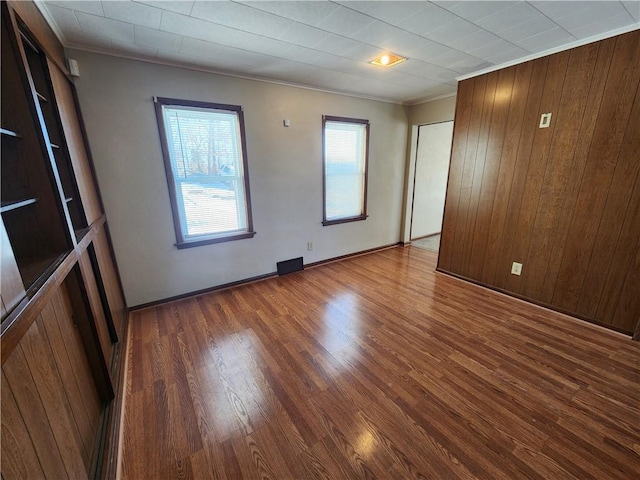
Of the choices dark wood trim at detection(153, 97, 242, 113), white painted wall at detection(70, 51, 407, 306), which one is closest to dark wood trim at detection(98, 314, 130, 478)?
white painted wall at detection(70, 51, 407, 306)

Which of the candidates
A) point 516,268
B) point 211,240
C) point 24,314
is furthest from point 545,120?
point 24,314

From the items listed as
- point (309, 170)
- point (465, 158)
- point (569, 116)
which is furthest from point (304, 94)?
point (569, 116)

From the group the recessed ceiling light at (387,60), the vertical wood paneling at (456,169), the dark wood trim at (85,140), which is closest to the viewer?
the dark wood trim at (85,140)

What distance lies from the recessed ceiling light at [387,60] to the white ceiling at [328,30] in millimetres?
77

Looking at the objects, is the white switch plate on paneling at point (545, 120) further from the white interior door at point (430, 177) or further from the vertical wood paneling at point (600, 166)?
the white interior door at point (430, 177)

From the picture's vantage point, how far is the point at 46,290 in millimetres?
989

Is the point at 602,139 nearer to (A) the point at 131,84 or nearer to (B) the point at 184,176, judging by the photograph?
(B) the point at 184,176

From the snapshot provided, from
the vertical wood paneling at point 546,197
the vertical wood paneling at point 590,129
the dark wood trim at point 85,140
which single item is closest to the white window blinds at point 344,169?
the vertical wood paneling at point 546,197

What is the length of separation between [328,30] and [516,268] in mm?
2951

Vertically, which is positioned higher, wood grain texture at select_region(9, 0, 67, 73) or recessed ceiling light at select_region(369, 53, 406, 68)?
recessed ceiling light at select_region(369, 53, 406, 68)

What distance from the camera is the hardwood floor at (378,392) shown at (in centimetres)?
130

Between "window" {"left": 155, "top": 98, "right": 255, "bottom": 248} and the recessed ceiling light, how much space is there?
1.50m

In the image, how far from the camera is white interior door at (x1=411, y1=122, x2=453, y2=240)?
4680 millimetres

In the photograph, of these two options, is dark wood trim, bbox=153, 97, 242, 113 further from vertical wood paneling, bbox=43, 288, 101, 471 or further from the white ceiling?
vertical wood paneling, bbox=43, 288, 101, 471
